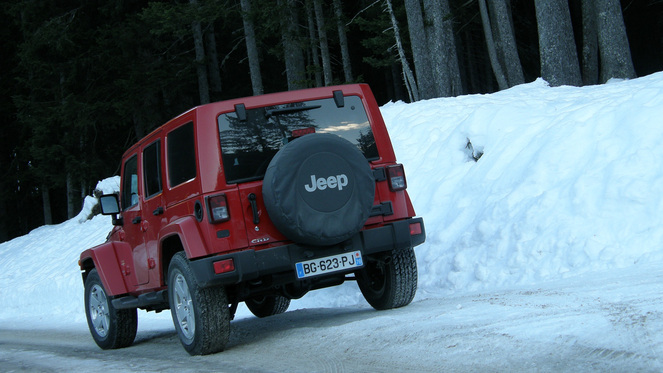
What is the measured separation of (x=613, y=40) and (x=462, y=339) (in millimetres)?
12163

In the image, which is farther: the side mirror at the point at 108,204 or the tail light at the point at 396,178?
the side mirror at the point at 108,204

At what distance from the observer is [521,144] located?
10531 millimetres

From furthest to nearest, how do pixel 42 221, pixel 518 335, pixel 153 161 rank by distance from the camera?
1. pixel 42 221
2. pixel 153 161
3. pixel 518 335

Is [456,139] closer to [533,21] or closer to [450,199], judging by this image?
[450,199]

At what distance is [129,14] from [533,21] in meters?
19.1

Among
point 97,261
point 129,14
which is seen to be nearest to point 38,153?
point 129,14

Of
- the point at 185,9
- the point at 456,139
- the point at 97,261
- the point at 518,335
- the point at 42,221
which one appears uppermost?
the point at 185,9

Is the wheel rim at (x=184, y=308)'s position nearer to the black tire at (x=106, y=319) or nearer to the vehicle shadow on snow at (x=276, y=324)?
the vehicle shadow on snow at (x=276, y=324)

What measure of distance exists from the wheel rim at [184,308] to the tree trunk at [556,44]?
1153cm

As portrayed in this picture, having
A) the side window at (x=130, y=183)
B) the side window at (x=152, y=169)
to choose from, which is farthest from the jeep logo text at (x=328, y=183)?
the side window at (x=130, y=183)

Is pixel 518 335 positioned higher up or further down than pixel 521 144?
further down

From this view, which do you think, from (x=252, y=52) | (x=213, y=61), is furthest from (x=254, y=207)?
(x=213, y=61)

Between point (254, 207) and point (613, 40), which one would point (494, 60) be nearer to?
point (613, 40)

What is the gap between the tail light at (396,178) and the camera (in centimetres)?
646
